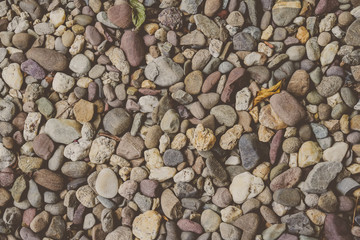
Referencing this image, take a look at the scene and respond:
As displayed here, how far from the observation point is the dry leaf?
74.8 inches

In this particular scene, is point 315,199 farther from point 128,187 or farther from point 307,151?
point 128,187

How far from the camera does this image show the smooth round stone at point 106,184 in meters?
1.89

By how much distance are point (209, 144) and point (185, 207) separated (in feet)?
1.31

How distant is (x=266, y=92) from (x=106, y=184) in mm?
1107

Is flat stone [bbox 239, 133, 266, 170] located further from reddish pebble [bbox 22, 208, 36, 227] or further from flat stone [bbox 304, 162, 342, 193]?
reddish pebble [bbox 22, 208, 36, 227]

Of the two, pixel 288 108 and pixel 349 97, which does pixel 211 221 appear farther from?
pixel 349 97

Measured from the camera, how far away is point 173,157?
1.89m

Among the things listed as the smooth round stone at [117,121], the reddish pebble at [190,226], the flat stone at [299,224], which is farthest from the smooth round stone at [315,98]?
the smooth round stone at [117,121]

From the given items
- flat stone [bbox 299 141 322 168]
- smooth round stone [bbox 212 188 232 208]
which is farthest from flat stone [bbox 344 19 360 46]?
smooth round stone [bbox 212 188 232 208]

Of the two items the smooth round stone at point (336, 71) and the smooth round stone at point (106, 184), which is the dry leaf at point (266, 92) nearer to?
the smooth round stone at point (336, 71)

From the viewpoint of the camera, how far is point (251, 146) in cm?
184

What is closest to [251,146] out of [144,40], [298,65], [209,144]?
[209,144]

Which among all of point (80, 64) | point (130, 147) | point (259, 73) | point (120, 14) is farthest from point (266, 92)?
point (80, 64)

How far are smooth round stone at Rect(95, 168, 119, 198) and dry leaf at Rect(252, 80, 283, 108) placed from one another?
38.2 inches
